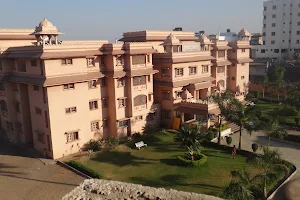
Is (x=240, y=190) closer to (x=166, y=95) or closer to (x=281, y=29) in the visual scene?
(x=166, y=95)

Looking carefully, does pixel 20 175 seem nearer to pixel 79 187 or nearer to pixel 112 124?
pixel 79 187

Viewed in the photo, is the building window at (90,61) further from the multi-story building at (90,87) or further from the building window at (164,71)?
the building window at (164,71)

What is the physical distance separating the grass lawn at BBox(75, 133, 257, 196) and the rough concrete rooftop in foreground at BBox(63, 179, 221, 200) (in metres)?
1.64

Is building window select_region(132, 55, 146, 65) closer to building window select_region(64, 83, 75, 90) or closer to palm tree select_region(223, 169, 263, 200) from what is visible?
building window select_region(64, 83, 75, 90)

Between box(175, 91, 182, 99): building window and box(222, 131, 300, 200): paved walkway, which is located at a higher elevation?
box(175, 91, 182, 99): building window

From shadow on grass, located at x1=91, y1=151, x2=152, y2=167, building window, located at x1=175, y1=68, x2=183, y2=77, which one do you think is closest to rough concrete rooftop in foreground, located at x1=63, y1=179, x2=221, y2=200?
shadow on grass, located at x1=91, y1=151, x2=152, y2=167

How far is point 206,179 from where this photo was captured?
2419 centimetres

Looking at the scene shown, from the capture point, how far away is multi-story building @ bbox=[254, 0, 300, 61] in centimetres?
8656

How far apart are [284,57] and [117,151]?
76.4 meters

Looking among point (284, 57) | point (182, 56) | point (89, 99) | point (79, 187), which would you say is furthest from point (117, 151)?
point (284, 57)

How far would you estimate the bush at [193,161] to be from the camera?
1044 inches

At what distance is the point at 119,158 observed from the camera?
29.0m

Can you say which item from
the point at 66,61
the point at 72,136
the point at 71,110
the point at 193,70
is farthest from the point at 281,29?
the point at 72,136

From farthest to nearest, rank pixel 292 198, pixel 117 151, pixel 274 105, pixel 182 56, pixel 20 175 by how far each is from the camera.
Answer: pixel 274 105
pixel 182 56
pixel 117 151
pixel 20 175
pixel 292 198
